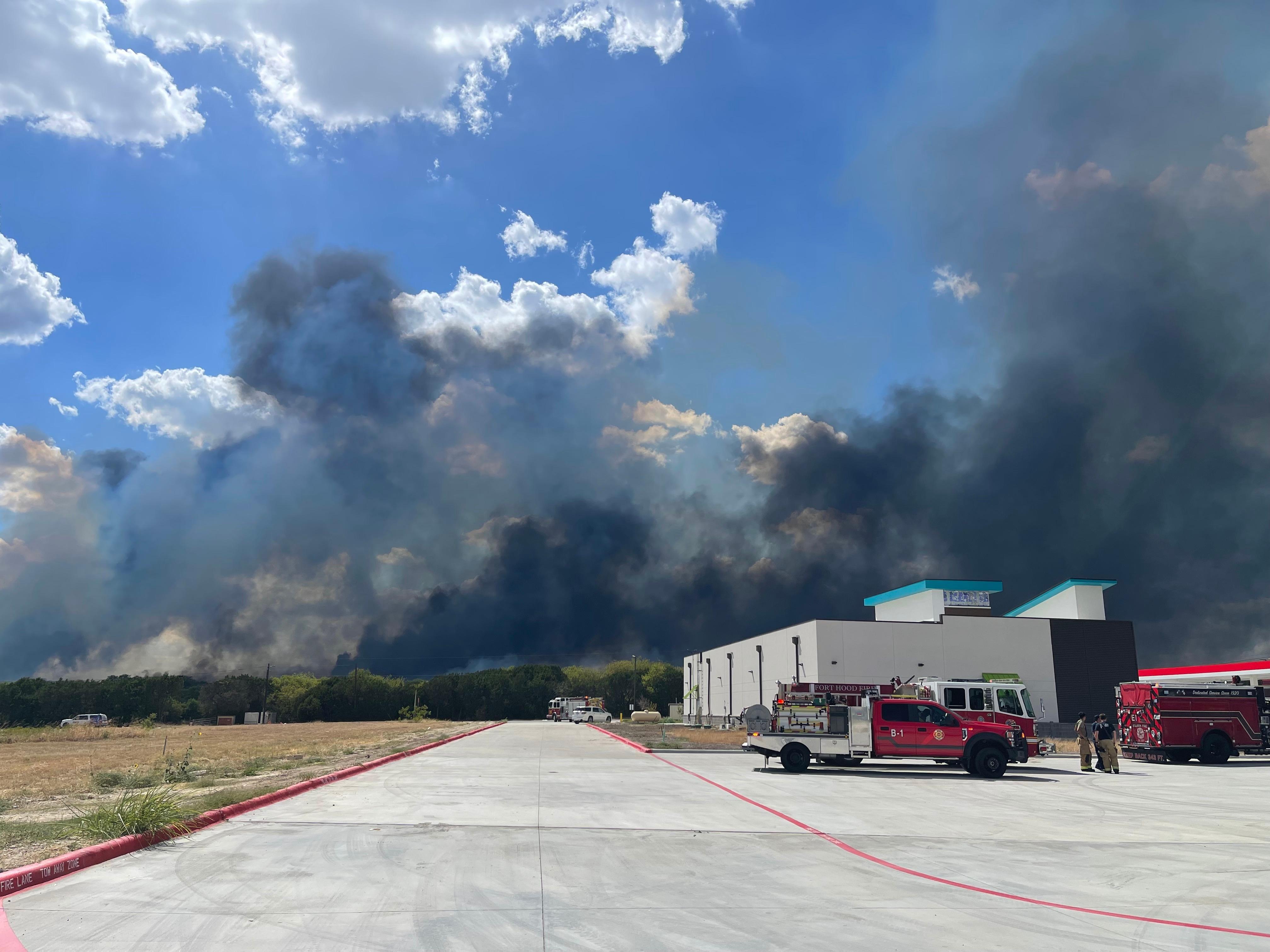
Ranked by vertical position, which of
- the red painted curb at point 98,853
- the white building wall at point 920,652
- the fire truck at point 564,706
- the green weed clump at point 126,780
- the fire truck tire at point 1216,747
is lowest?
the fire truck at point 564,706

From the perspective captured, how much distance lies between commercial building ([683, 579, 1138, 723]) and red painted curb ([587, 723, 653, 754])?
12.6 metres

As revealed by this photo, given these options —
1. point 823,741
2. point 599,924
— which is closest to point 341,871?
point 599,924

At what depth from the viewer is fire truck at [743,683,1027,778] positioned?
25.0m

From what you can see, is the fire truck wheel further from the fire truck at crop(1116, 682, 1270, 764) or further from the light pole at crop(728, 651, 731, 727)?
the light pole at crop(728, 651, 731, 727)

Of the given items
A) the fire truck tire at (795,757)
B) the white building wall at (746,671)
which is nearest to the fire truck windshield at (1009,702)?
the fire truck tire at (795,757)

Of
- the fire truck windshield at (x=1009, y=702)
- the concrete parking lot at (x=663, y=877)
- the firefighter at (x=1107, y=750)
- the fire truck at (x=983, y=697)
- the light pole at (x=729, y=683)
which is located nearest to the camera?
the concrete parking lot at (x=663, y=877)

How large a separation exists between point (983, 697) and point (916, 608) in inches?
1862

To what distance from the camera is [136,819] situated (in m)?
11.2

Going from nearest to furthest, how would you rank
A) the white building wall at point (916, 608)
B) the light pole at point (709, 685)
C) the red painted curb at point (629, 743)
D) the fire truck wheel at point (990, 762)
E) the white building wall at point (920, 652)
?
the fire truck wheel at point (990, 762) → the red painted curb at point (629, 743) → the white building wall at point (920, 652) → the white building wall at point (916, 608) → the light pole at point (709, 685)

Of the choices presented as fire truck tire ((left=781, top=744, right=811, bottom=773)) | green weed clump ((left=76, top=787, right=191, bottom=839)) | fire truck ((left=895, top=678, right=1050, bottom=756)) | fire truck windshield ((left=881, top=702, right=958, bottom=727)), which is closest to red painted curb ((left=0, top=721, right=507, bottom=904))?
green weed clump ((left=76, top=787, right=191, bottom=839))

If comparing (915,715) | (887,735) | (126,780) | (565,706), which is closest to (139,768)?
(126,780)

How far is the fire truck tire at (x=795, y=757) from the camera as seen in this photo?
84.0 ft

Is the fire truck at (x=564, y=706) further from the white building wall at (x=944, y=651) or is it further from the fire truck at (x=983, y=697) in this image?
the fire truck at (x=983, y=697)

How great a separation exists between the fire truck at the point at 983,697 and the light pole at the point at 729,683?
53221 mm
